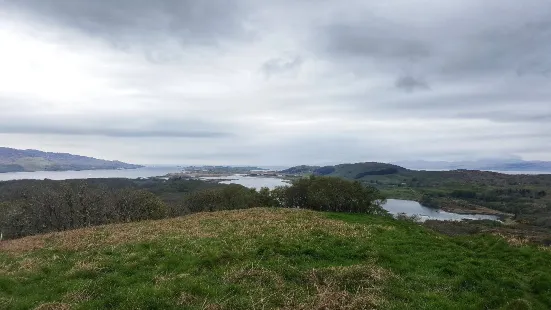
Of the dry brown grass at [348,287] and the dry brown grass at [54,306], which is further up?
the dry brown grass at [348,287]

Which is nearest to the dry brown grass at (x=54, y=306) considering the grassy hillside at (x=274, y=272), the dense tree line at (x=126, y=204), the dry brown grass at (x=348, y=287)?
the grassy hillside at (x=274, y=272)

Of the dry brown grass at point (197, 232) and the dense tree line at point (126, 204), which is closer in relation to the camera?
the dry brown grass at point (197, 232)

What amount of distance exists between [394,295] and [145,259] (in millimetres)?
12186

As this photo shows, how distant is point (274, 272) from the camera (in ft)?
54.1

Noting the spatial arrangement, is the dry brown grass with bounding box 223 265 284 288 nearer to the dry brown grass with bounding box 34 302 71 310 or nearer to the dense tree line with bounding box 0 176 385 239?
the dry brown grass with bounding box 34 302 71 310

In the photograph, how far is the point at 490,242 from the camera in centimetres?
2622

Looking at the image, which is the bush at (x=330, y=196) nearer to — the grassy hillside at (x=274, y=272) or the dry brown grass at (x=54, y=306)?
the grassy hillside at (x=274, y=272)

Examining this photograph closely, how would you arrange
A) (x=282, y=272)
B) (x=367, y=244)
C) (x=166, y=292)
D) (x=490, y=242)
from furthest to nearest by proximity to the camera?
(x=490, y=242) → (x=367, y=244) → (x=282, y=272) → (x=166, y=292)

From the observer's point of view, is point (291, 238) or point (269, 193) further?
point (269, 193)

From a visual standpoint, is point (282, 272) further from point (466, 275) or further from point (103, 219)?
point (103, 219)

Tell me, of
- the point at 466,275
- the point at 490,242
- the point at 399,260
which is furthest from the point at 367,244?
the point at 490,242

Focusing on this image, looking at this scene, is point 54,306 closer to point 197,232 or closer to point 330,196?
point 197,232

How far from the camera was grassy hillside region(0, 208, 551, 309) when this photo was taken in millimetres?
13781

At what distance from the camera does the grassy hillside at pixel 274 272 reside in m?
13.8
